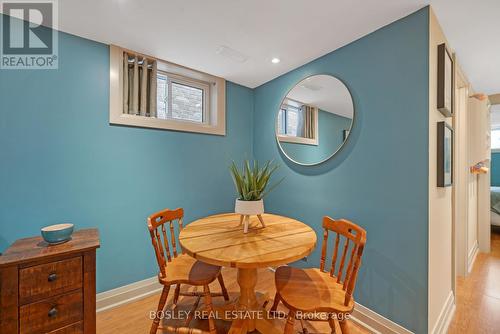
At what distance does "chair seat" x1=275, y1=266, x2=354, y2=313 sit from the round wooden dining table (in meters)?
0.25

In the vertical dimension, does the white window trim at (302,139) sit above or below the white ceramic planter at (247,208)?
above

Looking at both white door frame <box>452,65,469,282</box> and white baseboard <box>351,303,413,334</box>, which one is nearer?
white baseboard <box>351,303,413,334</box>

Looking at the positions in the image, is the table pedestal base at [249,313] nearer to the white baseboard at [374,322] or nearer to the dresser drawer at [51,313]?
the white baseboard at [374,322]

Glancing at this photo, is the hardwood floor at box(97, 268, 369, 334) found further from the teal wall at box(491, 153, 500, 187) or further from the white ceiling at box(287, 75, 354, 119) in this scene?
the teal wall at box(491, 153, 500, 187)

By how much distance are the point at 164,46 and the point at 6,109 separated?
1242 millimetres

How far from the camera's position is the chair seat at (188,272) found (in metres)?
1.32

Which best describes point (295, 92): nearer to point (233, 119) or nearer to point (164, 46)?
point (233, 119)

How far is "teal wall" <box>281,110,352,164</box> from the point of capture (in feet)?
6.04

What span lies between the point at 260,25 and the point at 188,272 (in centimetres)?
189

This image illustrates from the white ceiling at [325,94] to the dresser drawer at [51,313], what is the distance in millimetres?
2368

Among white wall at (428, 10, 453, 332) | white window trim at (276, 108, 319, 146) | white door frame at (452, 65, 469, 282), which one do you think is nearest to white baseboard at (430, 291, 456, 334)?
white wall at (428, 10, 453, 332)

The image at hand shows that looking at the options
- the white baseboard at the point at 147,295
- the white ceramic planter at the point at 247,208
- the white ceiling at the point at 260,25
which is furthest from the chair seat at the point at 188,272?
the white ceiling at the point at 260,25

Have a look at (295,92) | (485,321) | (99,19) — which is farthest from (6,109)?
(485,321)

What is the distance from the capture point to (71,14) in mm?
1473
